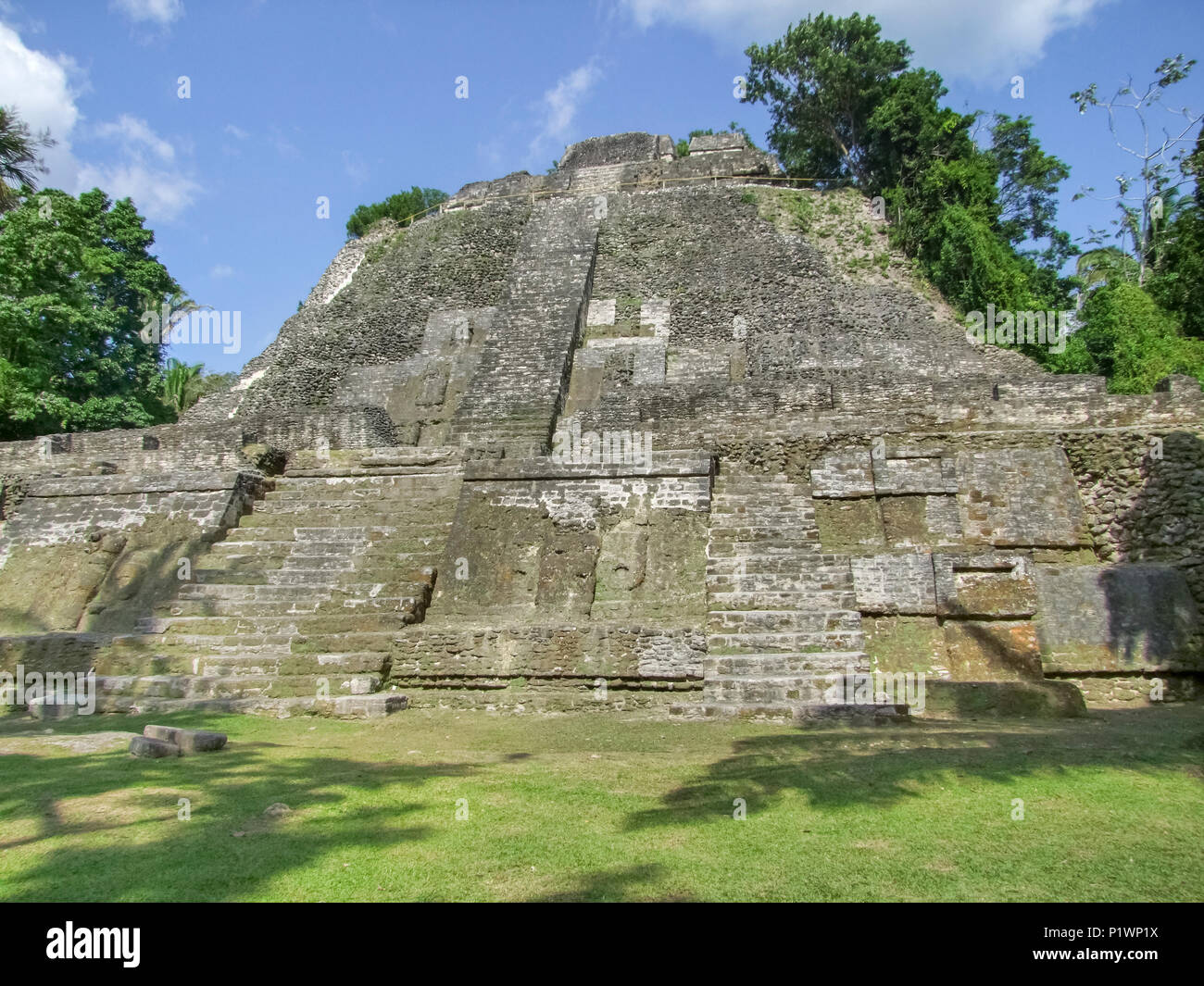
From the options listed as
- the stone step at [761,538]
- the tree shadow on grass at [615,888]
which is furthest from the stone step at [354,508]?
the tree shadow on grass at [615,888]

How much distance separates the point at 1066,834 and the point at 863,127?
1030 inches

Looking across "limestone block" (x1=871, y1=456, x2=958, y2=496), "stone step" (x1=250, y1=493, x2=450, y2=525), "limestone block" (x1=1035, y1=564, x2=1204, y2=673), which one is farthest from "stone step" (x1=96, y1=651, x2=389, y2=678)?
"limestone block" (x1=1035, y1=564, x2=1204, y2=673)

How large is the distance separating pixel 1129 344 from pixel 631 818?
17.5 metres

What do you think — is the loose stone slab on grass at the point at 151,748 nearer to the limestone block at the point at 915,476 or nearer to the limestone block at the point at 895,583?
the limestone block at the point at 895,583

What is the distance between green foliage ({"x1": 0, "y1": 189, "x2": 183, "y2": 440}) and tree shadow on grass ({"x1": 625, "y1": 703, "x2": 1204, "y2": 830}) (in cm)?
1627

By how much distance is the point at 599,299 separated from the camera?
19375mm

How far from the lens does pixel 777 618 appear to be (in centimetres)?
819

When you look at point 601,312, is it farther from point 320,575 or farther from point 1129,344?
point 320,575

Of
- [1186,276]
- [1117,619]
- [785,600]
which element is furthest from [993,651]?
[1186,276]

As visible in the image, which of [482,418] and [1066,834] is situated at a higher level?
[482,418]

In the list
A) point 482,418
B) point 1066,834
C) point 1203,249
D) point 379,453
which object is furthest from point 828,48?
point 1066,834

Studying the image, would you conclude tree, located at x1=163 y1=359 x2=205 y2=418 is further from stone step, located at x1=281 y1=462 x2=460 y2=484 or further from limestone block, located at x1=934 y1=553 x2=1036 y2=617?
limestone block, located at x1=934 y1=553 x2=1036 y2=617
